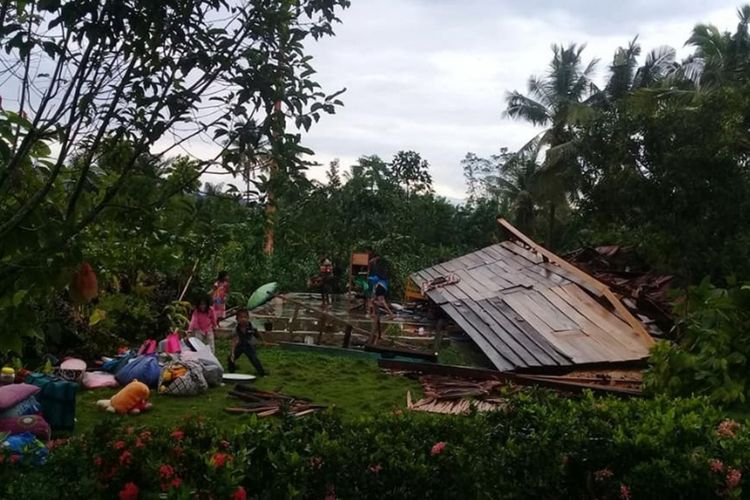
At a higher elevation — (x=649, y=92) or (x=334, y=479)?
(x=649, y=92)

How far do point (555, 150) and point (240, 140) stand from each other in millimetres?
23833

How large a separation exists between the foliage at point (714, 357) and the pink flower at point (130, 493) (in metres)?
6.59

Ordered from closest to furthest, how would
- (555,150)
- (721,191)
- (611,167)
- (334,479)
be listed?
(334,479)
(721,191)
(611,167)
(555,150)

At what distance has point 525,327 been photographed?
1122 centimetres

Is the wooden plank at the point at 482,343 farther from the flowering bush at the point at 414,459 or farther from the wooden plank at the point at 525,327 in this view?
the flowering bush at the point at 414,459

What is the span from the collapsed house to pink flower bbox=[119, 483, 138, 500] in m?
7.18

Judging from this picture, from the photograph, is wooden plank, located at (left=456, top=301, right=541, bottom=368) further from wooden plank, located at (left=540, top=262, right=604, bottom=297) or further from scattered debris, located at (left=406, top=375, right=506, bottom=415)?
→ wooden plank, located at (left=540, top=262, right=604, bottom=297)

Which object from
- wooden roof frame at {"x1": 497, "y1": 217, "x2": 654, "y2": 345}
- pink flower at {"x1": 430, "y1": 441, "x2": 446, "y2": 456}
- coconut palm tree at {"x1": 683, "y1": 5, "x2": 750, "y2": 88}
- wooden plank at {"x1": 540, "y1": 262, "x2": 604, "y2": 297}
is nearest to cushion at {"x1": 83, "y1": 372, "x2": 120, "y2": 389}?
pink flower at {"x1": 430, "y1": 441, "x2": 446, "y2": 456}

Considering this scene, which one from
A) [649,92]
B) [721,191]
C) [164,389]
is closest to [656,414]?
[164,389]

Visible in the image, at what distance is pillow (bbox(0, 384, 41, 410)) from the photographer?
5723mm

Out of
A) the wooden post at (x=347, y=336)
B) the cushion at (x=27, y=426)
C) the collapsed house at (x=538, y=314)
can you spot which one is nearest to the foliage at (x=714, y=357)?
the collapsed house at (x=538, y=314)

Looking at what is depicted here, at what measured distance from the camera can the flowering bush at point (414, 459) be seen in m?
3.01

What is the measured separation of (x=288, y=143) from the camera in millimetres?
2521

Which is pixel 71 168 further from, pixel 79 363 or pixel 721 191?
pixel 721 191
